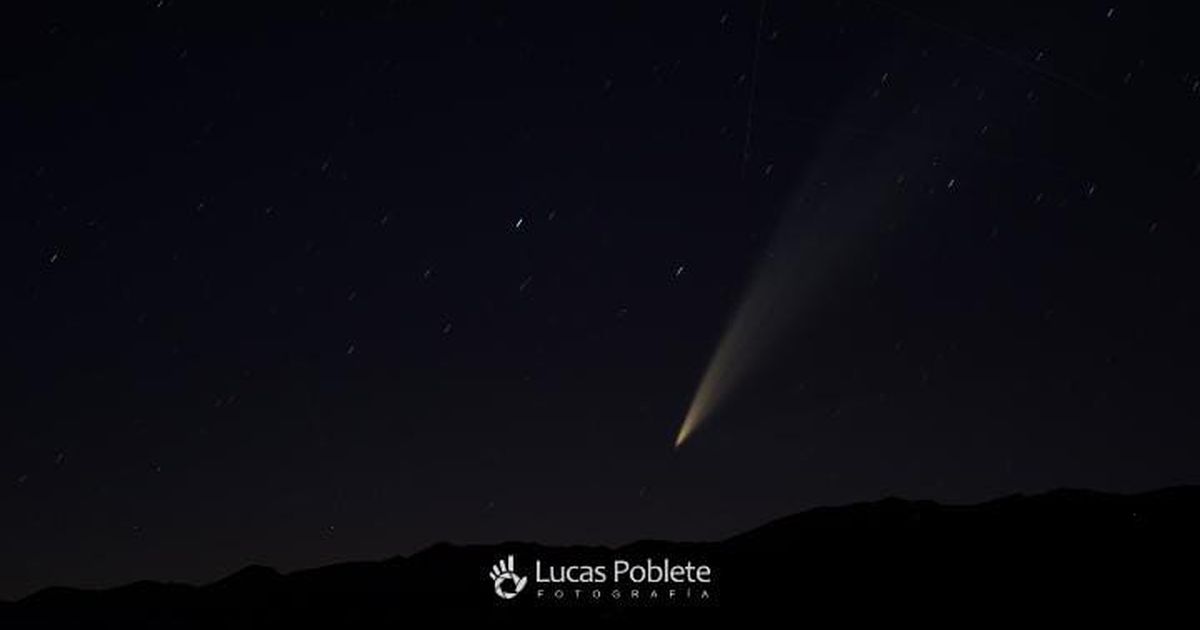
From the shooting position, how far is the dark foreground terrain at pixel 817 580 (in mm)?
63875

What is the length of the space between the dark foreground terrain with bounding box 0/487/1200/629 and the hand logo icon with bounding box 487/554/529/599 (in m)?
0.67

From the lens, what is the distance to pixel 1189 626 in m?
56.8

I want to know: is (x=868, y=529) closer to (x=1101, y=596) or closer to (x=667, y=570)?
(x=1101, y=596)

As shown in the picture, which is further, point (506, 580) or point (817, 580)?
point (506, 580)

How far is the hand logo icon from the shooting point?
6881 centimetres

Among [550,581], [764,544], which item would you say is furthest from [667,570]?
[764,544]

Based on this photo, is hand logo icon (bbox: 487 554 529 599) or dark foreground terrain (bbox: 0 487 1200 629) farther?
hand logo icon (bbox: 487 554 529 599)

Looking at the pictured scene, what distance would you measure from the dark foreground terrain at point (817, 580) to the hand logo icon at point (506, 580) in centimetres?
67

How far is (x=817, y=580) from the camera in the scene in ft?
238

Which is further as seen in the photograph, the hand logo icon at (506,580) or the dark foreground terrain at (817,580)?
the hand logo icon at (506,580)

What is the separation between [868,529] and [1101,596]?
67.3ft

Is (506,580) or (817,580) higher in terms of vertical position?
(506,580)

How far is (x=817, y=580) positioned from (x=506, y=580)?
17585 mm

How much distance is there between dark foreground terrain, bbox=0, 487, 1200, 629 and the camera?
210 ft
